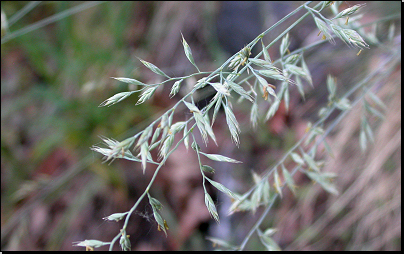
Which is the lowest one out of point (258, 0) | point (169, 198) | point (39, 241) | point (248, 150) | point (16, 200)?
point (39, 241)

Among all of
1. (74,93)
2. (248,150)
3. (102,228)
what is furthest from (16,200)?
(248,150)

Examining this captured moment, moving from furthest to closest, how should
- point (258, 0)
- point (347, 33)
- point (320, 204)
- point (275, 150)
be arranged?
point (258, 0), point (275, 150), point (320, 204), point (347, 33)

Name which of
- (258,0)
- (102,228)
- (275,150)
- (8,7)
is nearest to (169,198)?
(102,228)

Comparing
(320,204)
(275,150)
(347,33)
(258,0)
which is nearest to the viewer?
(347,33)

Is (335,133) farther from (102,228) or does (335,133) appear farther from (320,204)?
(102,228)

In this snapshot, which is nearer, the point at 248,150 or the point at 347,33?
the point at 347,33

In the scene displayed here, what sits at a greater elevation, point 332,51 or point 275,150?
point 332,51
